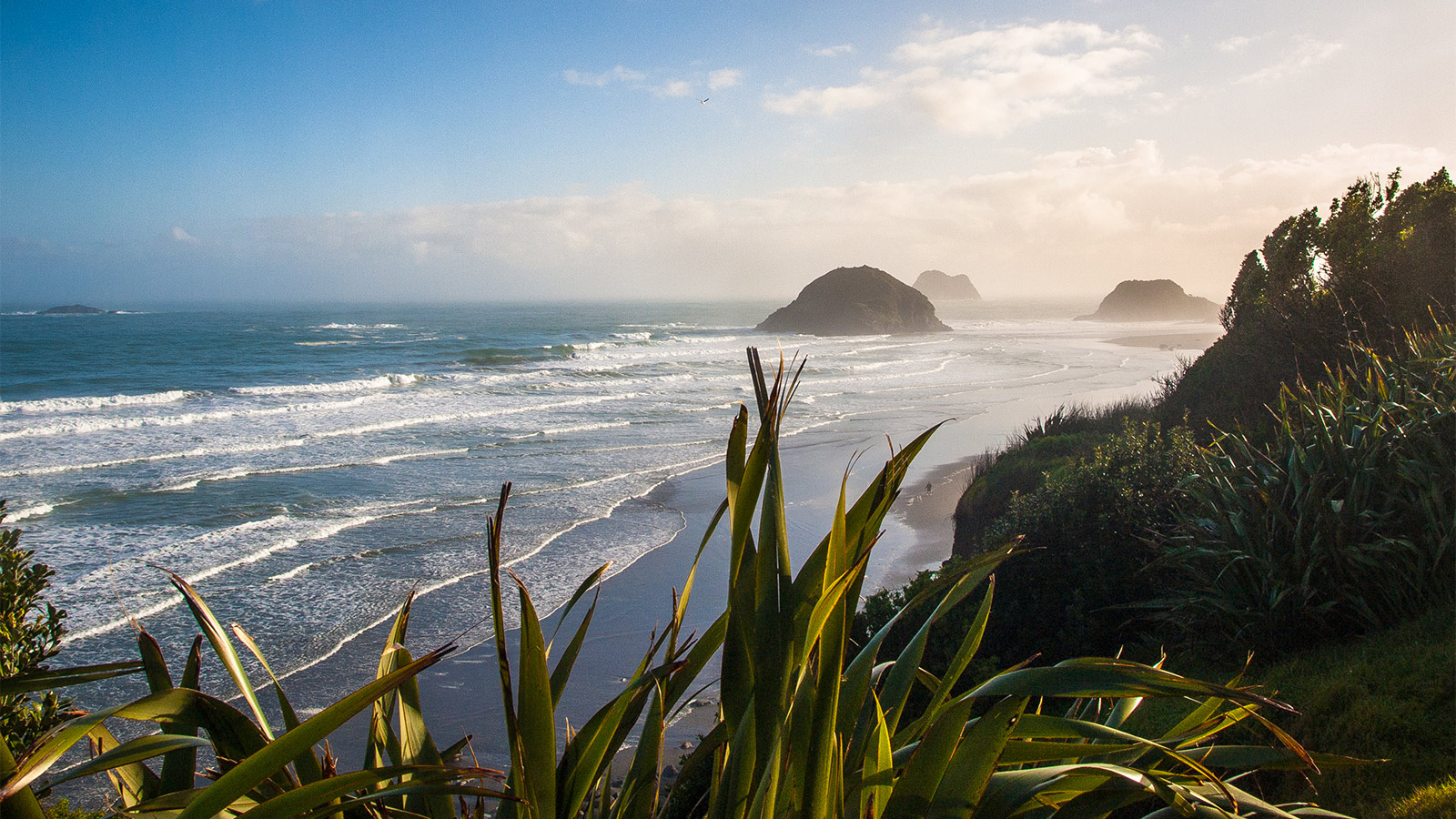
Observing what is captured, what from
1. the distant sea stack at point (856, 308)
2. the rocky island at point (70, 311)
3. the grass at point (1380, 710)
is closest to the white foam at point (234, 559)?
the grass at point (1380, 710)

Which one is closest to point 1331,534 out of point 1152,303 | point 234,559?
point 234,559

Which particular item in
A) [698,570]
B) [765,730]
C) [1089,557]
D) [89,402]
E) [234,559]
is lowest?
[698,570]

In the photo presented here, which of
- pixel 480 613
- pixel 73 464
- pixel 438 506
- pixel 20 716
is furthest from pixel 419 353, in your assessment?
pixel 20 716

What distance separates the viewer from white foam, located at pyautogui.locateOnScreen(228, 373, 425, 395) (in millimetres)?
27656

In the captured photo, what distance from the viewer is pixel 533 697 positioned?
119 cm

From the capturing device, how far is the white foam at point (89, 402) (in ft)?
79.3

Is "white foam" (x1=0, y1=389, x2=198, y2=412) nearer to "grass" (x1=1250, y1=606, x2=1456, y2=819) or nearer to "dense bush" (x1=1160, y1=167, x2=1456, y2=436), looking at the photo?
"dense bush" (x1=1160, y1=167, x2=1456, y2=436)

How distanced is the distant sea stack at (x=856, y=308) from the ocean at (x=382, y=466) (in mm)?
32957

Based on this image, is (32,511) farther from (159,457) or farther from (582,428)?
(582,428)

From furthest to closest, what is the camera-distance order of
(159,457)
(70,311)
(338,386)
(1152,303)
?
1. (1152,303)
2. (70,311)
3. (338,386)
4. (159,457)

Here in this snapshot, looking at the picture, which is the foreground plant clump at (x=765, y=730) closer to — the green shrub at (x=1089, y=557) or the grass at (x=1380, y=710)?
the grass at (x=1380, y=710)

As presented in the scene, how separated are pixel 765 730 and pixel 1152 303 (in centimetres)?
12116

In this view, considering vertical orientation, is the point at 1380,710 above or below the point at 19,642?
below

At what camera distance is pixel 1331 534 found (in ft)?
14.3
